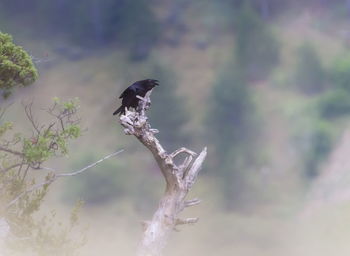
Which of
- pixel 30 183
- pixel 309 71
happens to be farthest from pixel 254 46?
pixel 30 183

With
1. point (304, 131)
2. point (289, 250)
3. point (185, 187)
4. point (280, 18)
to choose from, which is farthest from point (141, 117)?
point (280, 18)

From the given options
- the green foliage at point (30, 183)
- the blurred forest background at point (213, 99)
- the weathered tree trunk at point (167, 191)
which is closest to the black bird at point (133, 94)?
the weathered tree trunk at point (167, 191)

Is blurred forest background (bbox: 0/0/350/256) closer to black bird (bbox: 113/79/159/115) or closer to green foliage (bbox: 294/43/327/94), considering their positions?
green foliage (bbox: 294/43/327/94)

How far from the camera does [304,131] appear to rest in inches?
414

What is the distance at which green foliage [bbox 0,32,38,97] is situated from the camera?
4484 millimetres

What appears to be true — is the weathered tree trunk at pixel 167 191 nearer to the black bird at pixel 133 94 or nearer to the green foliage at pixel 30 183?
the black bird at pixel 133 94

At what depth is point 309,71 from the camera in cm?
1091

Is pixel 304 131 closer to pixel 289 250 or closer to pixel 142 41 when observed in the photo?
pixel 289 250

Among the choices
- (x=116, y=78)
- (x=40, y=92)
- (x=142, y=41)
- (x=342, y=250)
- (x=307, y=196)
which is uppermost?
(x=142, y=41)

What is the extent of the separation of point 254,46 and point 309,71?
1.09 m

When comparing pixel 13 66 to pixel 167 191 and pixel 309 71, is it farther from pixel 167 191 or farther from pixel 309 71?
pixel 309 71

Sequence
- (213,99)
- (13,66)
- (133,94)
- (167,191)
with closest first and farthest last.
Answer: (133,94), (167,191), (13,66), (213,99)

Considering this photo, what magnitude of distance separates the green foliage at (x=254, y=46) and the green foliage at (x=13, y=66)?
6672mm

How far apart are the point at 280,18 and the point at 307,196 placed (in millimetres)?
3524
